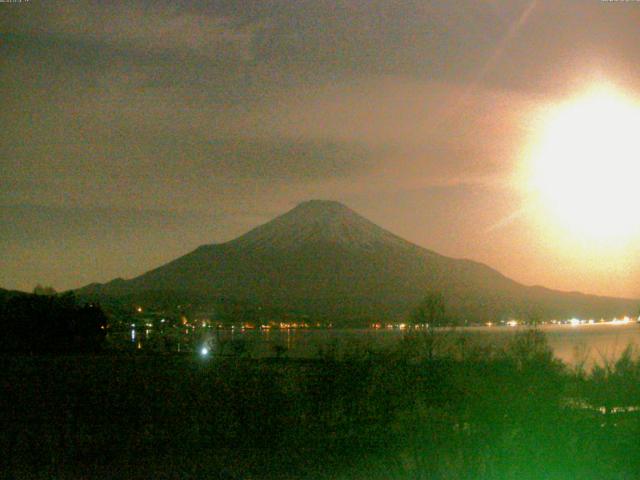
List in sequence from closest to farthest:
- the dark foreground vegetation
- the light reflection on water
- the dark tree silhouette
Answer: the dark foreground vegetation < the light reflection on water < the dark tree silhouette

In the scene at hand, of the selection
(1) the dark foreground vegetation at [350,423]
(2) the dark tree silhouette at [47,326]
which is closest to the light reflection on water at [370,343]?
(1) the dark foreground vegetation at [350,423]

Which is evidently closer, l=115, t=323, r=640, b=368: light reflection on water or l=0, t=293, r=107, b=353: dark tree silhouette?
l=115, t=323, r=640, b=368: light reflection on water

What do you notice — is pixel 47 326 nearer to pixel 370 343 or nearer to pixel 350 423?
pixel 370 343

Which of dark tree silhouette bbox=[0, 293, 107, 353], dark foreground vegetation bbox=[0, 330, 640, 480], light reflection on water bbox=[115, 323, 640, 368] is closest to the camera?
dark foreground vegetation bbox=[0, 330, 640, 480]

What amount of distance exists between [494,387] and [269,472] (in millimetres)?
4155

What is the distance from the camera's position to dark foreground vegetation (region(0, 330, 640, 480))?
10023mm

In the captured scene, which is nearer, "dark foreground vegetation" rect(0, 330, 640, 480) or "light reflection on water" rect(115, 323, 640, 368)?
"dark foreground vegetation" rect(0, 330, 640, 480)

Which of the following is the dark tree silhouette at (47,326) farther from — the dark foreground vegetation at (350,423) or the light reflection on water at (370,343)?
the dark foreground vegetation at (350,423)

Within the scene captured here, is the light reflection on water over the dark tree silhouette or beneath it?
beneath

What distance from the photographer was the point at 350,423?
1358 cm

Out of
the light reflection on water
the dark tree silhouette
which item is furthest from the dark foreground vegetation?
the dark tree silhouette

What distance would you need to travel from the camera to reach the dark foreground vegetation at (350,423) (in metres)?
10.0

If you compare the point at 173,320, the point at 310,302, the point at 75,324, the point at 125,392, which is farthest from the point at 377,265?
the point at 125,392

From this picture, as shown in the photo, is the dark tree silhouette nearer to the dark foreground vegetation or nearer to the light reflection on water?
the light reflection on water
